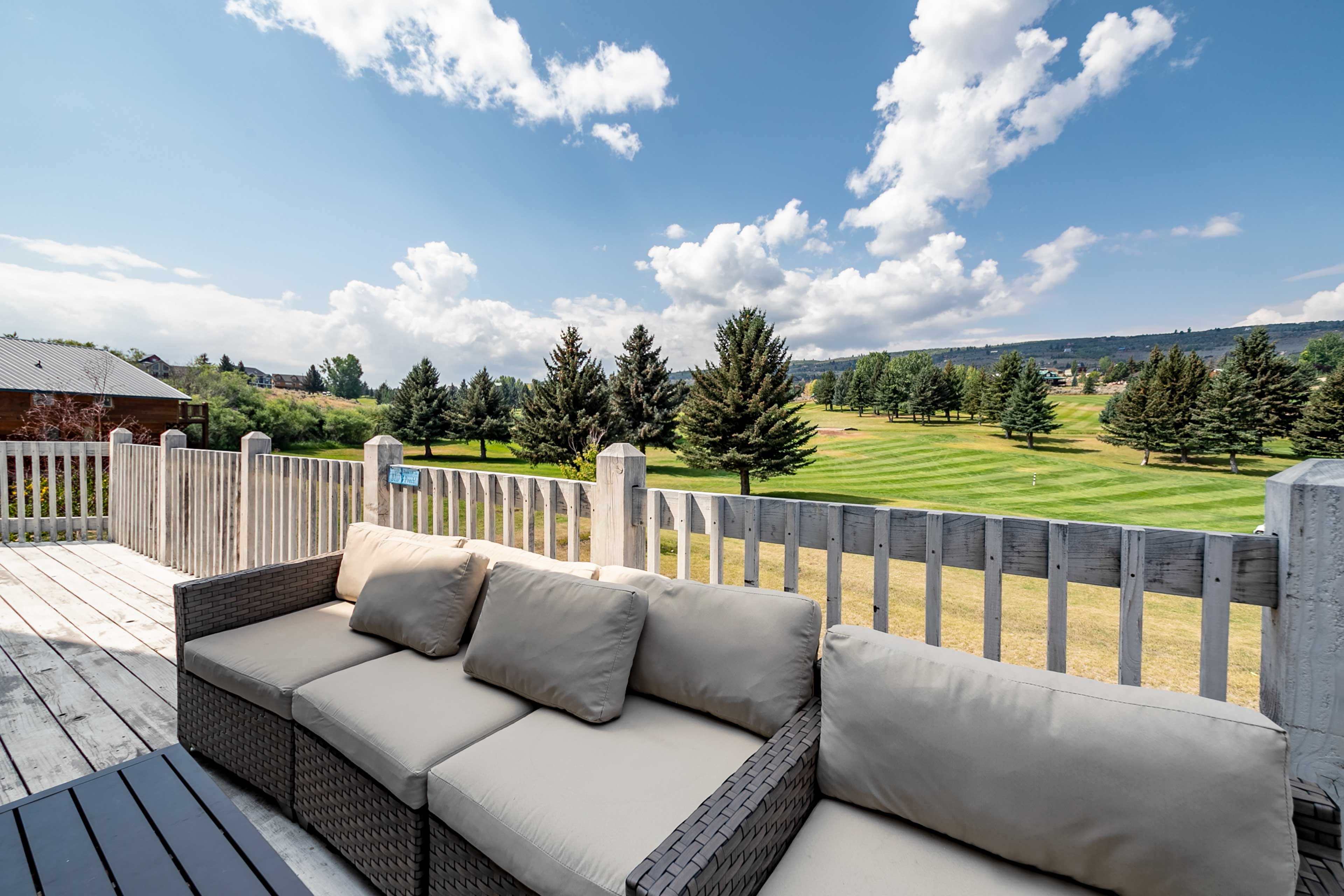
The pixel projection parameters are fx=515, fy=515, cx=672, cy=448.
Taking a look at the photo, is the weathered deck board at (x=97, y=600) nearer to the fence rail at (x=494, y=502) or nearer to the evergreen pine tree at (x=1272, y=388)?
the fence rail at (x=494, y=502)

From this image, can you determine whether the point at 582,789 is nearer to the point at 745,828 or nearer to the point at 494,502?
the point at 745,828

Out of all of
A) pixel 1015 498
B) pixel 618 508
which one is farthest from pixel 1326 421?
pixel 618 508

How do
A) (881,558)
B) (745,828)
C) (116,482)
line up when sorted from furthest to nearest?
1. (116,482)
2. (881,558)
3. (745,828)

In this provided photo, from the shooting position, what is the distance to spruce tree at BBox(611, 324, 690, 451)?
23.1 m

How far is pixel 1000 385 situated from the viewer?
39.0m

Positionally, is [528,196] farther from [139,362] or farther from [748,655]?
[139,362]

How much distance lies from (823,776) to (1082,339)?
7628 cm

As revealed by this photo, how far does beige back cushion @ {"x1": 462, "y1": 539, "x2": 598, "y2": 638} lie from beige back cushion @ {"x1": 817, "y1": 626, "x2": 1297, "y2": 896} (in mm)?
1130

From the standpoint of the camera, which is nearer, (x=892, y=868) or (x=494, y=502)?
(x=892, y=868)

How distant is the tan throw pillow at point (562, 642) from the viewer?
1684 millimetres

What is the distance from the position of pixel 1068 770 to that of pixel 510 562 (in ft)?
6.07

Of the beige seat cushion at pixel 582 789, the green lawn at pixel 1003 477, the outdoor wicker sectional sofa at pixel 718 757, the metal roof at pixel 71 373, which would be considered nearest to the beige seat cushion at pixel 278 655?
the outdoor wicker sectional sofa at pixel 718 757

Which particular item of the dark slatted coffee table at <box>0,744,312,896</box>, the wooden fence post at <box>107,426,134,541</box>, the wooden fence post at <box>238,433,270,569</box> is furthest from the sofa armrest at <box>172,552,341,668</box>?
the wooden fence post at <box>107,426,134,541</box>

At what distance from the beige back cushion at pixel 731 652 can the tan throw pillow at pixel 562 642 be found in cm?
9
